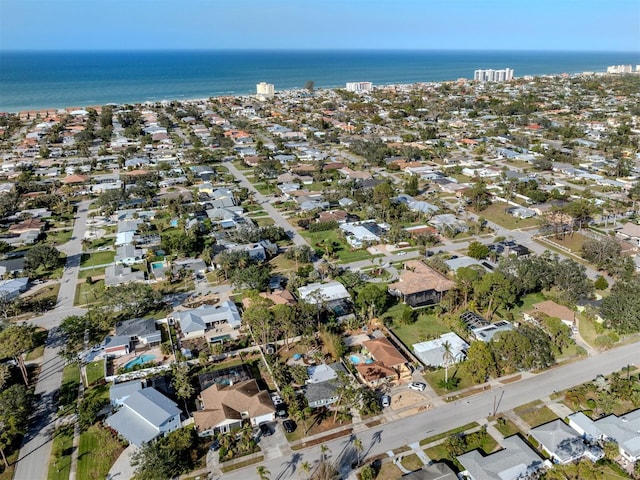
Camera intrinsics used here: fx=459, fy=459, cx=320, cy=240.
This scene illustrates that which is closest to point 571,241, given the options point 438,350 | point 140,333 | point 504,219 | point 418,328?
point 504,219

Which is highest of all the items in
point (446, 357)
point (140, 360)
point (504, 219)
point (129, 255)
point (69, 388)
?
point (129, 255)

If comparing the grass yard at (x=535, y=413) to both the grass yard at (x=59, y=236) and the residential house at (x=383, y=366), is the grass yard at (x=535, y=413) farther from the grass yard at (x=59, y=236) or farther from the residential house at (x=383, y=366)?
the grass yard at (x=59, y=236)

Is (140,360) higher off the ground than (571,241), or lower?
lower

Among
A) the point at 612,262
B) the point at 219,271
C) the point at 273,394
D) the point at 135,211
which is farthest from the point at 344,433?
the point at 135,211

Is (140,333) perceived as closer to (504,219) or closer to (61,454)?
(61,454)

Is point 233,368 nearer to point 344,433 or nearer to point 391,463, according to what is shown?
point 344,433

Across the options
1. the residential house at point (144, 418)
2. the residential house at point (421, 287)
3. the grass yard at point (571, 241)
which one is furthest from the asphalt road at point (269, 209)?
the grass yard at point (571, 241)
